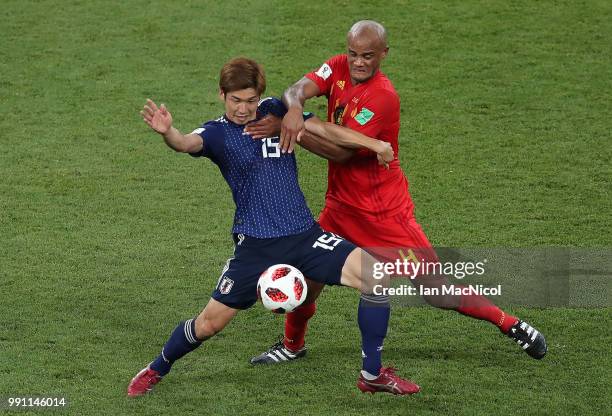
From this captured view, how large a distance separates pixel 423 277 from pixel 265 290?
3.53 ft

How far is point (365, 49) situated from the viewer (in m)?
7.13

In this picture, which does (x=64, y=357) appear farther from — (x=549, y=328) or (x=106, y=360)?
(x=549, y=328)

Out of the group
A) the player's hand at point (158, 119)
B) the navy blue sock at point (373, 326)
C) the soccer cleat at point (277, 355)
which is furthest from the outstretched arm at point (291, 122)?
the soccer cleat at point (277, 355)

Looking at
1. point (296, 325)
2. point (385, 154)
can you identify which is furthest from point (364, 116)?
point (296, 325)

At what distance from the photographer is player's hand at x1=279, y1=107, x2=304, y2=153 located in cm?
700

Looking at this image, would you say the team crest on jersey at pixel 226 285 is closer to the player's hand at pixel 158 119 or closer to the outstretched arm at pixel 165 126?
the outstretched arm at pixel 165 126

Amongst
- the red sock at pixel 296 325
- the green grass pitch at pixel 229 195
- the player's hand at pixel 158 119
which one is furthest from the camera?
the red sock at pixel 296 325

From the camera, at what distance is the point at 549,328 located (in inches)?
317

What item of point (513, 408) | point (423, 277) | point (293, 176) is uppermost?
point (293, 176)

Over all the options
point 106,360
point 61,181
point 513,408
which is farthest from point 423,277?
point 61,181

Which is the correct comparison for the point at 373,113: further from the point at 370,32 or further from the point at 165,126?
the point at 165,126

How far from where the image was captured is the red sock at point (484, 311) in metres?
7.52

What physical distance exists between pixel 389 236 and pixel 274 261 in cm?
80

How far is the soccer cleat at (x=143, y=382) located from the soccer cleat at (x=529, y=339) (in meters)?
2.16
